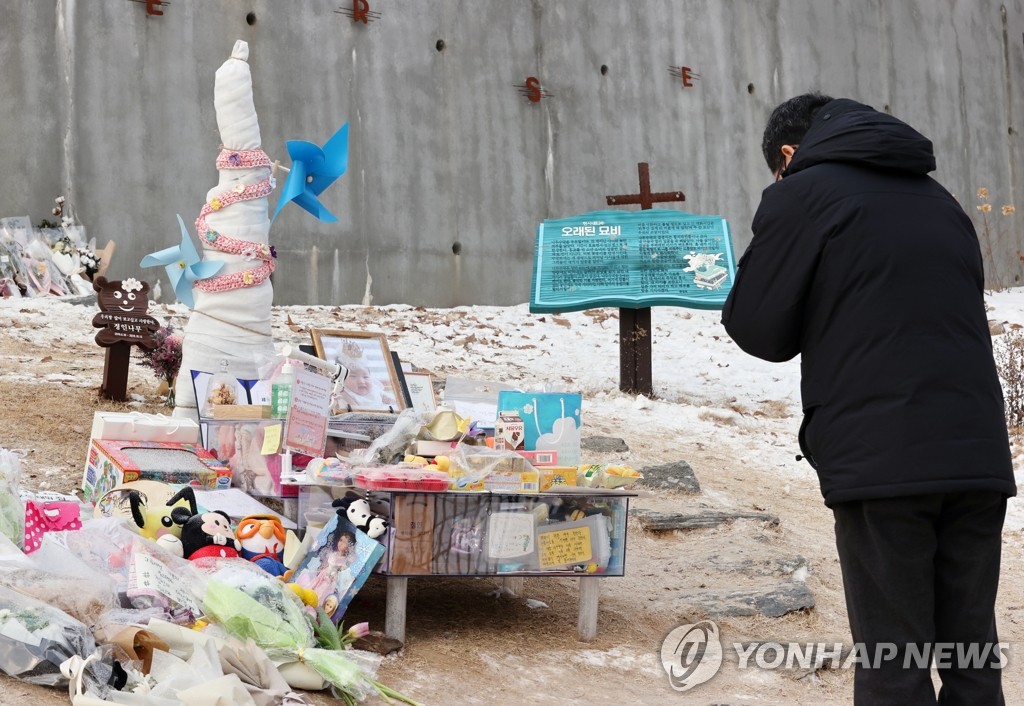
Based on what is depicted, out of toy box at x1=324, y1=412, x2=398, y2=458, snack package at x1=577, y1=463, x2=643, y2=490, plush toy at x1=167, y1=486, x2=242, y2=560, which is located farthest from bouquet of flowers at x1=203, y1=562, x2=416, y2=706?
snack package at x1=577, y1=463, x2=643, y2=490

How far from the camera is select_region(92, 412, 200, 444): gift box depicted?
16.3ft

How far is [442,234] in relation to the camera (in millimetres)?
13062

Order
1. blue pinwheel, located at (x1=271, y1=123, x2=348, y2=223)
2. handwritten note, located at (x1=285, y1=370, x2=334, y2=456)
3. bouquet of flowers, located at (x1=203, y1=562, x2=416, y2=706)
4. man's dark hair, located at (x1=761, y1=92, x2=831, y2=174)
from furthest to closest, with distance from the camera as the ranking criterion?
1. blue pinwheel, located at (x1=271, y1=123, x2=348, y2=223)
2. handwritten note, located at (x1=285, y1=370, x2=334, y2=456)
3. bouquet of flowers, located at (x1=203, y1=562, x2=416, y2=706)
4. man's dark hair, located at (x1=761, y1=92, x2=831, y2=174)

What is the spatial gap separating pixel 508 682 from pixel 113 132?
8704mm

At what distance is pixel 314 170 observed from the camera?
6.31m

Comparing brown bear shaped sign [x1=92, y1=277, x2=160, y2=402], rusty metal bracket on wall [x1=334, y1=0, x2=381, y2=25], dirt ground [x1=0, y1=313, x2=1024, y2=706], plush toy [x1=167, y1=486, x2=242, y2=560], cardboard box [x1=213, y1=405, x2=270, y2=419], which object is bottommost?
dirt ground [x1=0, y1=313, x2=1024, y2=706]

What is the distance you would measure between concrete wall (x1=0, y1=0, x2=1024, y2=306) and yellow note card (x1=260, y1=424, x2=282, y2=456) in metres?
7.06

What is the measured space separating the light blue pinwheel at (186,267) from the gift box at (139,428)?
94 cm

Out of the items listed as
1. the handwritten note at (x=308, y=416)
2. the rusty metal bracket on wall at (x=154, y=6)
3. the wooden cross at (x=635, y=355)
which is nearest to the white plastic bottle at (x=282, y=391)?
the handwritten note at (x=308, y=416)

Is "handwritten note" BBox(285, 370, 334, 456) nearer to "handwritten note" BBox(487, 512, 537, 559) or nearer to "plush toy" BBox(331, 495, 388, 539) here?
"plush toy" BBox(331, 495, 388, 539)

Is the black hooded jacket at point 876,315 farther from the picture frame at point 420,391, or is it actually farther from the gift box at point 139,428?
the gift box at point 139,428

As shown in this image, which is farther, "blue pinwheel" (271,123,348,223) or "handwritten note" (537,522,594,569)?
"blue pinwheel" (271,123,348,223)

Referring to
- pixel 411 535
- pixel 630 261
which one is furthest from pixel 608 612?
pixel 630 261

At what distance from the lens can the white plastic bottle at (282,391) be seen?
4.57m
